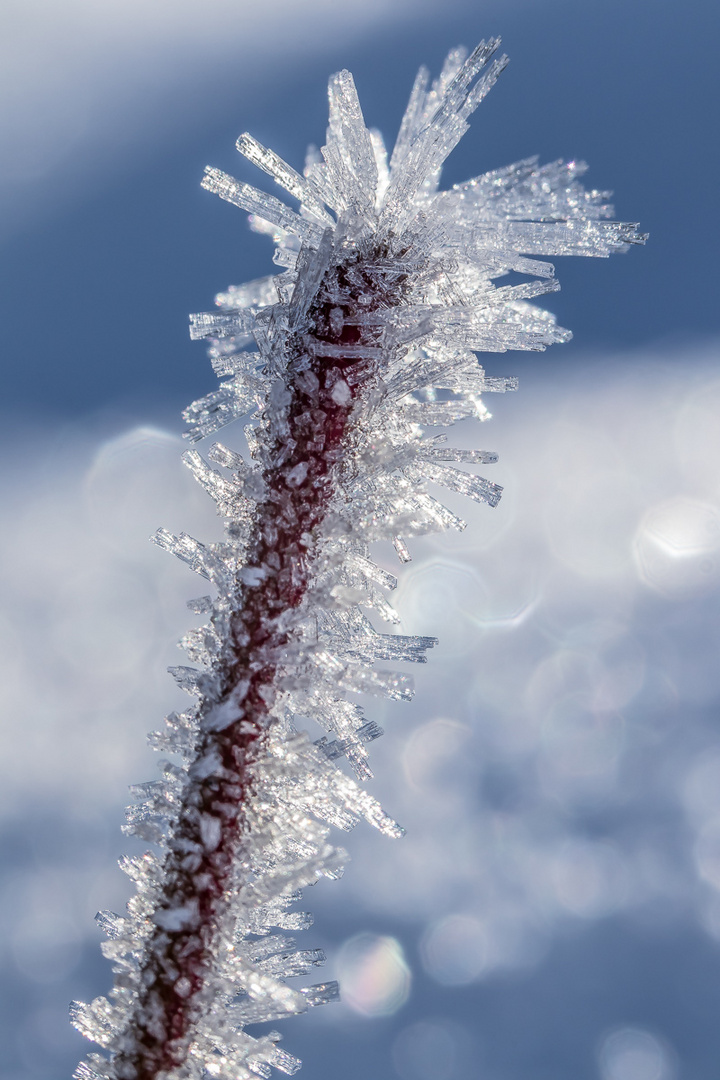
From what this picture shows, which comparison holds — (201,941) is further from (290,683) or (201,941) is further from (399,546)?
(399,546)

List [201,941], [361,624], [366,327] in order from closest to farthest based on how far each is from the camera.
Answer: [201,941] → [366,327] → [361,624]

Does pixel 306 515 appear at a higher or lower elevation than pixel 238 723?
higher

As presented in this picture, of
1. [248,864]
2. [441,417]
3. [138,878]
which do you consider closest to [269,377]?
[441,417]

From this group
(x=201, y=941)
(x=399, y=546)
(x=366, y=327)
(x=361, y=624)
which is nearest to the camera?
(x=201, y=941)

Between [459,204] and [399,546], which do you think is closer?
[459,204]

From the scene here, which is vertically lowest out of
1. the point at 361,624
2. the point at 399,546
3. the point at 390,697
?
the point at 390,697
